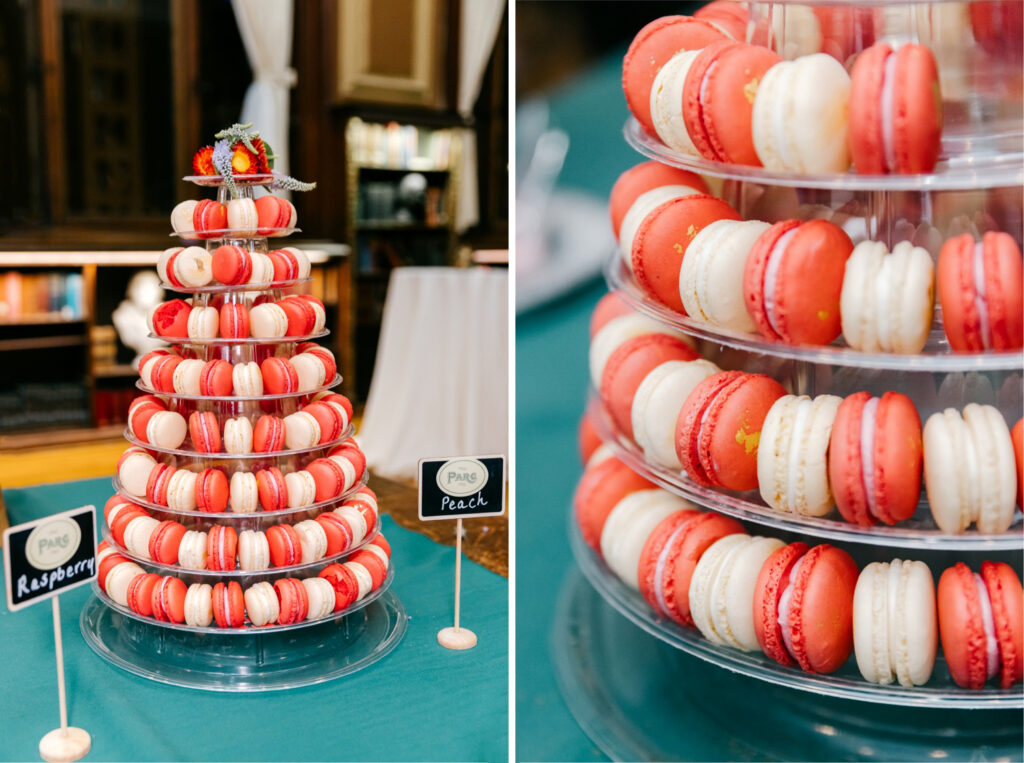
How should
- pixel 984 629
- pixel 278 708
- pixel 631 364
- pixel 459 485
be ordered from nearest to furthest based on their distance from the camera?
pixel 984 629
pixel 631 364
pixel 278 708
pixel 459 485

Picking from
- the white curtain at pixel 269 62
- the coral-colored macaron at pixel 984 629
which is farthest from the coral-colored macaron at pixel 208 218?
the white curtain at pixel 269 62

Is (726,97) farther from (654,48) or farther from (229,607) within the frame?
(229,607)

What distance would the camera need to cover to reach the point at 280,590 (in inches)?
72.7

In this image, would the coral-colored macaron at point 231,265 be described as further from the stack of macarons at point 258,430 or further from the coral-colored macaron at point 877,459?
the coral-colored macaron at point 877,459

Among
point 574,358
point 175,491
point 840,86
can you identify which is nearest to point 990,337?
point 840,86

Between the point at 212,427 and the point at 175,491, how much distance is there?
0.47ft

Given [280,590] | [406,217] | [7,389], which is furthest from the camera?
[406,217]

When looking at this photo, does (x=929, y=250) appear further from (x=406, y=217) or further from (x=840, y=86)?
(x=406, y=217)

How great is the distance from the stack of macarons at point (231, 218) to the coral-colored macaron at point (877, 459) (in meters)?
1.18

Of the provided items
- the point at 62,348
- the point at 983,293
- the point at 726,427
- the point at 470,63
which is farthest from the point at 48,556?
the point at 470,63

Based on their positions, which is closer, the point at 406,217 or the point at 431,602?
the point at 431,602

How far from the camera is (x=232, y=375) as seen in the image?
186cm

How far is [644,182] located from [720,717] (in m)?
0.77

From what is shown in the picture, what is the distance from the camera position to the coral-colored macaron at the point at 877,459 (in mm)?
1103
